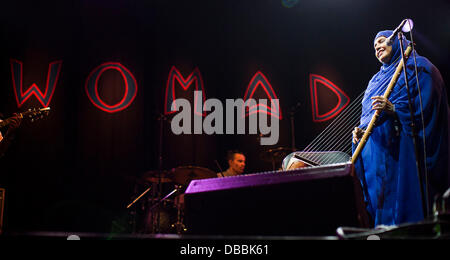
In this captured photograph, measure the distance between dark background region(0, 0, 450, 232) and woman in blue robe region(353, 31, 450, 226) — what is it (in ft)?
11.5

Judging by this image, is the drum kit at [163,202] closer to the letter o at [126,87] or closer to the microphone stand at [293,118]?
the letter o at [126,87]

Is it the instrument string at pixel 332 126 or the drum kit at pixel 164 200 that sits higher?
the instrument string at pixel 332 126

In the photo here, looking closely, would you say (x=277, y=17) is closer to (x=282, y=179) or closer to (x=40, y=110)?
(x=40, y=110)

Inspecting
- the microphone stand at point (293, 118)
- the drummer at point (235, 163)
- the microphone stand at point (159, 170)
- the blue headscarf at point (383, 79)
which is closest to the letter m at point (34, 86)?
the microphone stand at point (159, 170)

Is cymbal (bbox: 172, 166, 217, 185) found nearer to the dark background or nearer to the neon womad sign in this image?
the dark background

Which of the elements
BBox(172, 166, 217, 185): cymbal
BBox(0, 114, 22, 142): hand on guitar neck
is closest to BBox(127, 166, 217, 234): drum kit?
BBox(172, 166, 217, 185): cymbal

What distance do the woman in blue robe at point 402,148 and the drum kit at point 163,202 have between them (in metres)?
2.74

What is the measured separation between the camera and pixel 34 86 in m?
5.73

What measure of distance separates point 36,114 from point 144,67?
1.97 metres

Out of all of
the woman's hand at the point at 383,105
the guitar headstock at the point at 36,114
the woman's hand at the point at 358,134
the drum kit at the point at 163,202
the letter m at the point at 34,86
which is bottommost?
the drum kit at the point at 163,202

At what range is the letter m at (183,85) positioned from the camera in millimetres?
6521

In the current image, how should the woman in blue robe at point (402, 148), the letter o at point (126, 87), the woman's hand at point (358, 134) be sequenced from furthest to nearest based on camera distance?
1. the letter o at point (126, 87)
2. the woman's hand at point (358, 134)
3. the woman in blue robe at point (402, 148)

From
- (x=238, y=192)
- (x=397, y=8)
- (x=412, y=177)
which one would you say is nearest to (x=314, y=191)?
(x=238, y=192)

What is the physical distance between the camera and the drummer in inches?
245
